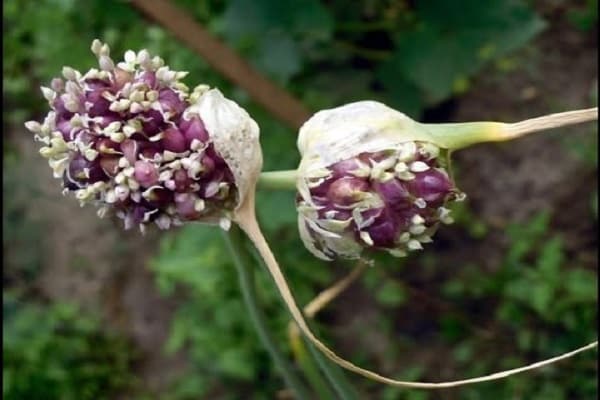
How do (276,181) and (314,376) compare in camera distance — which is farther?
(314,376)

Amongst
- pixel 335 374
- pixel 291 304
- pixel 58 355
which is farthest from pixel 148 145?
pixel 58 355

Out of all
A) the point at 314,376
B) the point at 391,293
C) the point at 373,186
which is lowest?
the point at 391,293

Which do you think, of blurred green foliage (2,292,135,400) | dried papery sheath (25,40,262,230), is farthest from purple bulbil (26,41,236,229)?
blurred green foliage (2,292,135,400)

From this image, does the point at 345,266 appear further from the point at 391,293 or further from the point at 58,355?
the point at 58,355

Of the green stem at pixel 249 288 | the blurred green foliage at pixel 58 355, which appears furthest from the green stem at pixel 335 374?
the blurred green foliage at pixel 58 355

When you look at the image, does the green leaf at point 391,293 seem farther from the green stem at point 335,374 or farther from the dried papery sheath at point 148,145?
the dried papery sheath at point 148,145

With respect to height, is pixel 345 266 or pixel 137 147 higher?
pixel 137 147

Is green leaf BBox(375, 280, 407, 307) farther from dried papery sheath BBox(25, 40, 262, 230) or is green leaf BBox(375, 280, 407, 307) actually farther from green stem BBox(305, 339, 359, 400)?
dried papery sheath BBox(25, 40, 262, 230)
